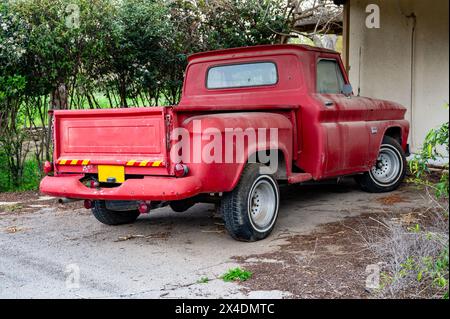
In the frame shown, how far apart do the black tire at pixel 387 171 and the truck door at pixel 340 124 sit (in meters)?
0.81

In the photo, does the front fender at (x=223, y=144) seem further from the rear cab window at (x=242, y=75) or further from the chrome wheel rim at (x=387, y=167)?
the chrome wheel rim at (x=387, y=167)

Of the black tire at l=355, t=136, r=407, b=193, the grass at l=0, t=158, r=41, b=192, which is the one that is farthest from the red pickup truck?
the grass at l=0, t=158, r=41, b=192

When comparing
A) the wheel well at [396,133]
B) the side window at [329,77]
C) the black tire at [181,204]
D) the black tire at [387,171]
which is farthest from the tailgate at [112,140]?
the wheel well at [396,133]

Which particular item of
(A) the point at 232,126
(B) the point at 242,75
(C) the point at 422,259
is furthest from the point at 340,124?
(C) the point at 422,259

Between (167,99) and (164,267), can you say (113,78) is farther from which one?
(164,267)

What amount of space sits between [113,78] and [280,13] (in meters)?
3.99

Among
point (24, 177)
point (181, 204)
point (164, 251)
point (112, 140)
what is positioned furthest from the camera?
point (24, 177)

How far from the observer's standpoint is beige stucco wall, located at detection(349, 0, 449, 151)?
408 inches

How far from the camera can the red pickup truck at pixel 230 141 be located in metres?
5.18

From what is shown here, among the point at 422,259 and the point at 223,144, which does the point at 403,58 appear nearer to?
the point at 223,144

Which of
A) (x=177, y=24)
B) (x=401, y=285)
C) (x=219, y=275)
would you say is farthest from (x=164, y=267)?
(x=177, y=24)

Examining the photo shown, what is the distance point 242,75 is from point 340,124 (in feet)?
4.28

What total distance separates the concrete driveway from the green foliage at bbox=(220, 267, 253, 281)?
59mm

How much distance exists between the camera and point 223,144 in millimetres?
5219
